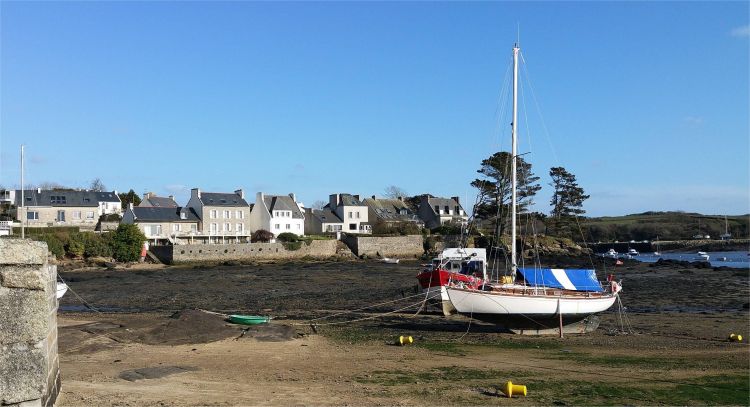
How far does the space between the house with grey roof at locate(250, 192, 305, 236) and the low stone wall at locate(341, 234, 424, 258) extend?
11.6m

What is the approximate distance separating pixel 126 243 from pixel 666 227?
137m

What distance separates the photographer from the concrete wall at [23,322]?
7.98m

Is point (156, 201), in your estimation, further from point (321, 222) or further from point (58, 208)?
point (321, 222)

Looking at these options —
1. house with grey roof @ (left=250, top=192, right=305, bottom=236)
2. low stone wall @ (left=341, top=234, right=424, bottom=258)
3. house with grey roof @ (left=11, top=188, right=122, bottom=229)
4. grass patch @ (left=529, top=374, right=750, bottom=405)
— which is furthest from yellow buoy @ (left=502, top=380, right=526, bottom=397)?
house with grey roof @ (left=250, top=192, right=305, bottom=236)

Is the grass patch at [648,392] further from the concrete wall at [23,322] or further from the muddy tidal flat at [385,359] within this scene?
the concrete wall at [23,322]

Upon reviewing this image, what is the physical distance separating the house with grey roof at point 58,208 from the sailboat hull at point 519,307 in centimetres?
6795

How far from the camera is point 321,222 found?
104m

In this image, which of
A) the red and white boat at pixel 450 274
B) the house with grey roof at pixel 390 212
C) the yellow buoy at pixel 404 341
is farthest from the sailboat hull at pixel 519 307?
the house with grey roof at pixel 390 212

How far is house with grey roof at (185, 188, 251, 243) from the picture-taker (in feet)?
283

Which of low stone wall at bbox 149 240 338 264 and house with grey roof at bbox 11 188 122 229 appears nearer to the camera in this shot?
low stone wall at bbox 149 240 338 264

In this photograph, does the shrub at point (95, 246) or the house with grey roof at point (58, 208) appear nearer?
the shrub at point (95, 246)

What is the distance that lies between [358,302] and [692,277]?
110 feet

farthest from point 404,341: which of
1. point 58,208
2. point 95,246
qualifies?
point 58,208

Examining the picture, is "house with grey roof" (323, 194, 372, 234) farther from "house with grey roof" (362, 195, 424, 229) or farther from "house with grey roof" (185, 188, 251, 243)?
"house with grey roof" (185, 188, 251, 243)
